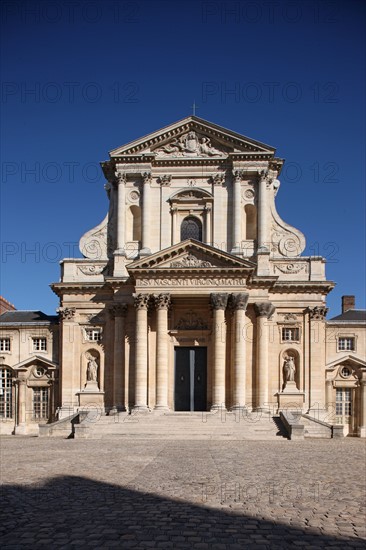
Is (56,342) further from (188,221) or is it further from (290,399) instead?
(290,399)

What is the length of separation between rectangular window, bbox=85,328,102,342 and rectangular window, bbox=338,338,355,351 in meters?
15.8

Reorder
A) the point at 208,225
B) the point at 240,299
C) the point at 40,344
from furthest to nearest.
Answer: the point at 40,344 → the point at 208,225 → the point at 240,299

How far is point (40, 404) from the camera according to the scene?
44438 mm

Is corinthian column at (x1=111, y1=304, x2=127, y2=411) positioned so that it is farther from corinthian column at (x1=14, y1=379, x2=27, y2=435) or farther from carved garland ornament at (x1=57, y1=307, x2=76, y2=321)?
corinthian column at (x1=14, y1=379, x2=27, y2=435)

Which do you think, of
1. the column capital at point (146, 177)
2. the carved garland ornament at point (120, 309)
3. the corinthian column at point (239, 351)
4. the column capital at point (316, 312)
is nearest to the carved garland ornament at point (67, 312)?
the carved garland ornament at point (120, 309)

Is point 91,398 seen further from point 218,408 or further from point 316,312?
point 316,312

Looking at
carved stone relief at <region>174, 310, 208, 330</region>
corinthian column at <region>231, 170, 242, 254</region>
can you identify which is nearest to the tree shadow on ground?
carved stone relief at <region>174, 310, 208, 330</region>

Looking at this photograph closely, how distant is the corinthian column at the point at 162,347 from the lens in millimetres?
40031

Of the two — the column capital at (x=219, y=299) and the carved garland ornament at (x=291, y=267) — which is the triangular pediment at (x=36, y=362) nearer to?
the column capital at (x=219, y=299)

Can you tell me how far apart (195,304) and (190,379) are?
4755mm

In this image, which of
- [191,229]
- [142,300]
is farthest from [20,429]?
[191,229]

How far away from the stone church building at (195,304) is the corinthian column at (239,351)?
0.23 ft

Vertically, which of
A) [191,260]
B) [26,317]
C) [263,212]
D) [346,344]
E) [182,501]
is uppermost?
[263,212]

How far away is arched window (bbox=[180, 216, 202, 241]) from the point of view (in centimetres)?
4378
